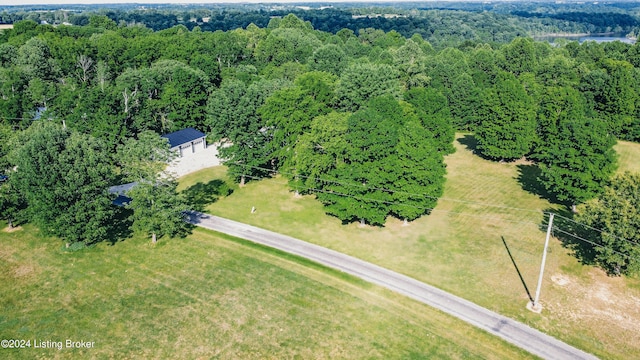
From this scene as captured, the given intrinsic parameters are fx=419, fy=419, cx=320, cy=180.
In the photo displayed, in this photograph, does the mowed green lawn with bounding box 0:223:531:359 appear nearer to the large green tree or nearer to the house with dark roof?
the large green tree

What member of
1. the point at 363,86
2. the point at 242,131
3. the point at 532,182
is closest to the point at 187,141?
the point at 242,131

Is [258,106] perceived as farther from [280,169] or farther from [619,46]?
[619,46]

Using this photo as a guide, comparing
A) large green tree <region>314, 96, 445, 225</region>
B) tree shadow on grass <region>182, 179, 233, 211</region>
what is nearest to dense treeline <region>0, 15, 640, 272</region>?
large green tree <region>314, 96, 445, 225</region>

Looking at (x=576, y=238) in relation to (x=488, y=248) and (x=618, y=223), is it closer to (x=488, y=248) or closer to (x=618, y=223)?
(x=618, y=223)

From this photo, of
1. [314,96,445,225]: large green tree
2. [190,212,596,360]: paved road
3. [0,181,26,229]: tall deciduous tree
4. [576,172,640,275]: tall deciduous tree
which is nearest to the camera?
[190,212,596,360]: paved road

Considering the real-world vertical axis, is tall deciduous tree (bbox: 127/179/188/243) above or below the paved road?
above

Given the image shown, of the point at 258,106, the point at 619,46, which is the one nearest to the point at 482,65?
the point at 619,46

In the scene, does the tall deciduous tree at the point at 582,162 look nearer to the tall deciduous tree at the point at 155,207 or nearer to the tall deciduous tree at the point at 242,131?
the tall deciduous tree at the point at 242,131
